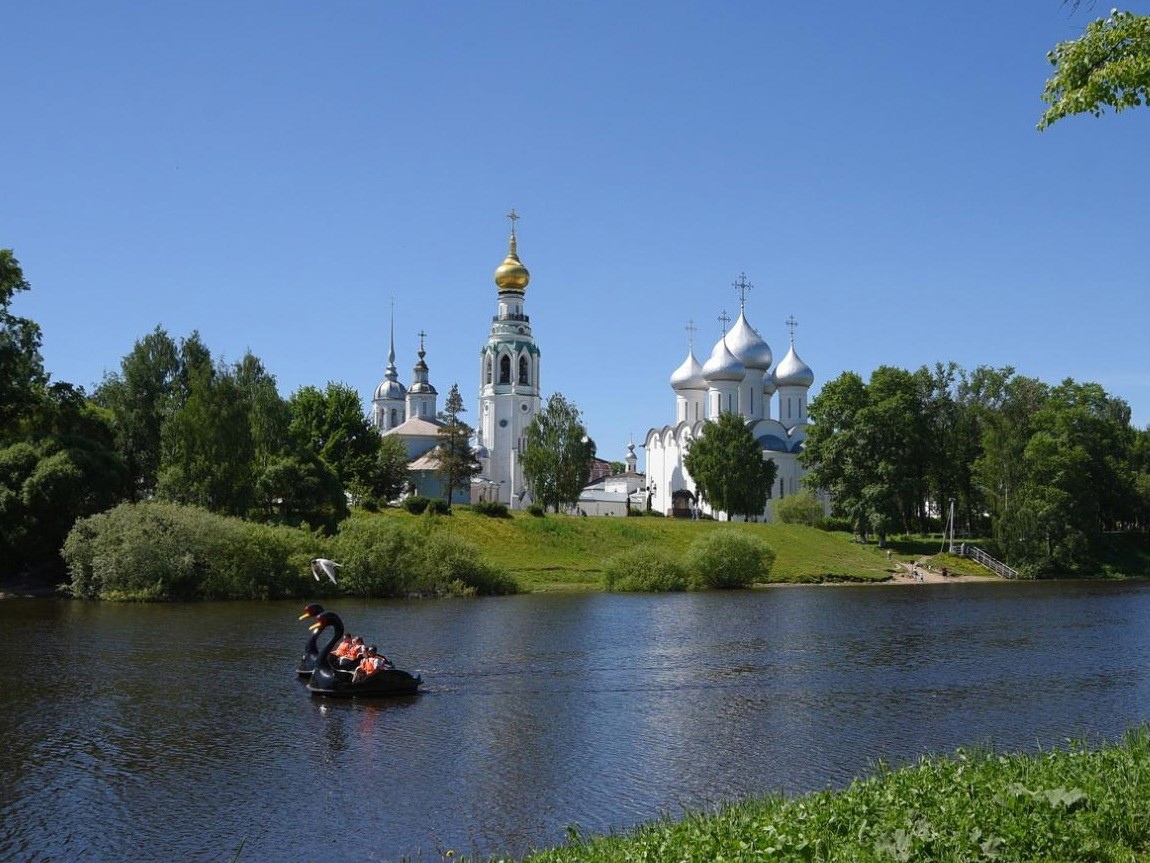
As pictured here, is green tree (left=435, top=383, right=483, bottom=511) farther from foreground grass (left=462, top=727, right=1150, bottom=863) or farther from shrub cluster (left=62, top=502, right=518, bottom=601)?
foreground grass (left=462, top=727, right=1150, bottom=863)

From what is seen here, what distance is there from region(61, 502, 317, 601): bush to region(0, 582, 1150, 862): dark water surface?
16.5ft

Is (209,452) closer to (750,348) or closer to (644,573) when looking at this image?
(644,573)

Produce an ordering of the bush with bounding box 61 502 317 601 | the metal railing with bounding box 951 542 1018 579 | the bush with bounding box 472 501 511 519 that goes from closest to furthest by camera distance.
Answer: the bush with bounding box 61 502 317 601
the metal railing with bounding box 951 542 1018 579
the bush with bounding box 472 501 511 519

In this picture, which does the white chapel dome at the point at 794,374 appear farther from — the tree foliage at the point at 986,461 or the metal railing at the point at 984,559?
the metal railing at the point at 984,559

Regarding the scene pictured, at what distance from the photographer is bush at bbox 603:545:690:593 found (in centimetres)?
5091

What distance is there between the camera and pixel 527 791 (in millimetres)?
15883

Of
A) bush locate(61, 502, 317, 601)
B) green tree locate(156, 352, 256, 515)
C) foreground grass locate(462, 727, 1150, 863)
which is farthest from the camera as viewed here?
green tree locate(156, 352, 256, 515)

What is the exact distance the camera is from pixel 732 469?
7212 cm

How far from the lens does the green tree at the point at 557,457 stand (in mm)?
71562

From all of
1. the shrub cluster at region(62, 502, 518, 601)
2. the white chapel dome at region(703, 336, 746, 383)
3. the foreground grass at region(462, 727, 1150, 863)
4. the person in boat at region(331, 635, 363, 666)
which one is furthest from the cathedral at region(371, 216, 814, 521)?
the foreground grass at region(462, 727, 1150, 863)

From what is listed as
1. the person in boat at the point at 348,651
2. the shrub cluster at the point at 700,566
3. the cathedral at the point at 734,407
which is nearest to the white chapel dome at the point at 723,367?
the cathedral at the point at 734,407

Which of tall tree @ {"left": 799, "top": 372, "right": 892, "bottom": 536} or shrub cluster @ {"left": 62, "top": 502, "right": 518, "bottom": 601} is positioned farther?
tall tree @ {"left": 799, "top": 372, "right": 892, "bottom": 536}

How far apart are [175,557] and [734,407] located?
51261mm

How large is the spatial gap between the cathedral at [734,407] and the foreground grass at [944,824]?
7053cm
